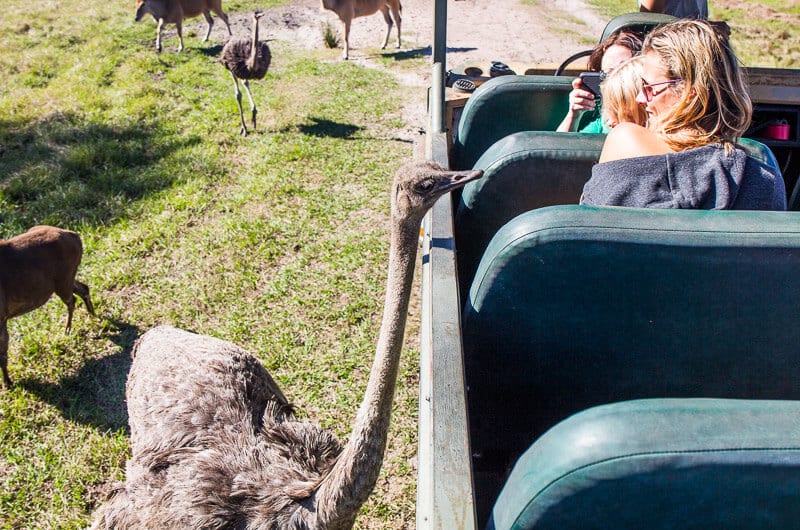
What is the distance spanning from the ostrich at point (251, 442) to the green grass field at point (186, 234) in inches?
36.4

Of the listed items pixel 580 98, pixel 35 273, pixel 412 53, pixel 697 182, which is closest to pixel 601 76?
pixel 580 98

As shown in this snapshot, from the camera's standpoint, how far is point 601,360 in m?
1.88

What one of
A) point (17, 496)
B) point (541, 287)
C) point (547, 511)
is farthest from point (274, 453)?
point (17, 496)

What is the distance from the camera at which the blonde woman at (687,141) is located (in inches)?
78.6

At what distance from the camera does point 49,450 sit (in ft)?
11.2

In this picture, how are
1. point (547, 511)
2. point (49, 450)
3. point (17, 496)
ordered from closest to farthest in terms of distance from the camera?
point (547, 511) → point (17, 496) → point (49, 450)

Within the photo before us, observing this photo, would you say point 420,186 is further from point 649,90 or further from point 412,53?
point 412,53

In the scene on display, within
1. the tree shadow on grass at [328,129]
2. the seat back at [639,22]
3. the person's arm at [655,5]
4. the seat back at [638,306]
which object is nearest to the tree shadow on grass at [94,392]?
the seat back at [638,306]

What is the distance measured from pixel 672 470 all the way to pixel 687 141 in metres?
1.40

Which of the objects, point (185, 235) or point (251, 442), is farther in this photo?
point (185, 235)

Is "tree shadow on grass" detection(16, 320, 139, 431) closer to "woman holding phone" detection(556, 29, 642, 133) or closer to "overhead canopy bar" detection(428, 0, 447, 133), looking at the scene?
"overhead canopy bar" detection(428, 0, 447, 133)

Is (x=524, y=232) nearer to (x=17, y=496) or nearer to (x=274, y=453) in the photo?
(x=274, y=453)

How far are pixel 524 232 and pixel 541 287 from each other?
0.18 m

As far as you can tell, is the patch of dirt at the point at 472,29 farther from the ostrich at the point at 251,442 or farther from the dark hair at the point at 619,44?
the ostrich at the point at 251,442
